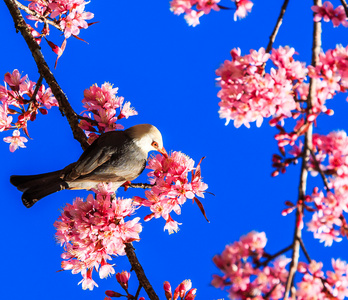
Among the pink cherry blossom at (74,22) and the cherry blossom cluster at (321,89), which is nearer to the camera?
the cherry blossom cluster at (321,89)

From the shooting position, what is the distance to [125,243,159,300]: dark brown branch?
1.64 meters

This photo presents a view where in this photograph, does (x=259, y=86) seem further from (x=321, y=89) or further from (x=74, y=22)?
(x=74, y=22)

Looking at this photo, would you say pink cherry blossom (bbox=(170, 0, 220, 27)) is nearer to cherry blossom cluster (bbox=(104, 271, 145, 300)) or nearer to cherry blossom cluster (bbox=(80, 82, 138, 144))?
cherry blossom cluster (bbox=(80, 82, 138, 144))

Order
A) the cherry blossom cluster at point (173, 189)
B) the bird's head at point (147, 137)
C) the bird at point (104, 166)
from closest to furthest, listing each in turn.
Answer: the cherry blossom cluster at point (173, 189) < the bird at point (104, 166) < the bird's head at point (147, 137)

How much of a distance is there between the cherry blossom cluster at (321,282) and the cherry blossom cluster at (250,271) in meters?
0.05

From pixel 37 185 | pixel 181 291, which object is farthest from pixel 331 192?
pixel 37 185

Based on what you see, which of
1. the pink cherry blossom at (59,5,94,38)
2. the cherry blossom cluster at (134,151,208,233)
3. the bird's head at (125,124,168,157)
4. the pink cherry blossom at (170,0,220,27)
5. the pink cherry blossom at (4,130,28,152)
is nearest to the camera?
the pink cherry blossom at (170,0,220,27)

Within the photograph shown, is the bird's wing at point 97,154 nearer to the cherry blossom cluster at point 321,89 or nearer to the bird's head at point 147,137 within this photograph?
the bird's head at point 147,137

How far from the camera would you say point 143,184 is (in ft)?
5.94

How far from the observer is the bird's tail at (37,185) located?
175 cm

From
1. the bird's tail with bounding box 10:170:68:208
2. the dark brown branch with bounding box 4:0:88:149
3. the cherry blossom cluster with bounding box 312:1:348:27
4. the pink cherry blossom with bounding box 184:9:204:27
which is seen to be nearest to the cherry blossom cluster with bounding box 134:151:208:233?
the bird's tail with bounding box 10:170:68:208

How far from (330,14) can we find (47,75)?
1394mm

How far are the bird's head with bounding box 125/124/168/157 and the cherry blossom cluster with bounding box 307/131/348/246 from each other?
825 millimetres

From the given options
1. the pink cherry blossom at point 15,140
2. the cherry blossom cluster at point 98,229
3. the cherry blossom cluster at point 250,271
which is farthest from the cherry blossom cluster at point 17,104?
the cherry blossom cluster at point 250,271
